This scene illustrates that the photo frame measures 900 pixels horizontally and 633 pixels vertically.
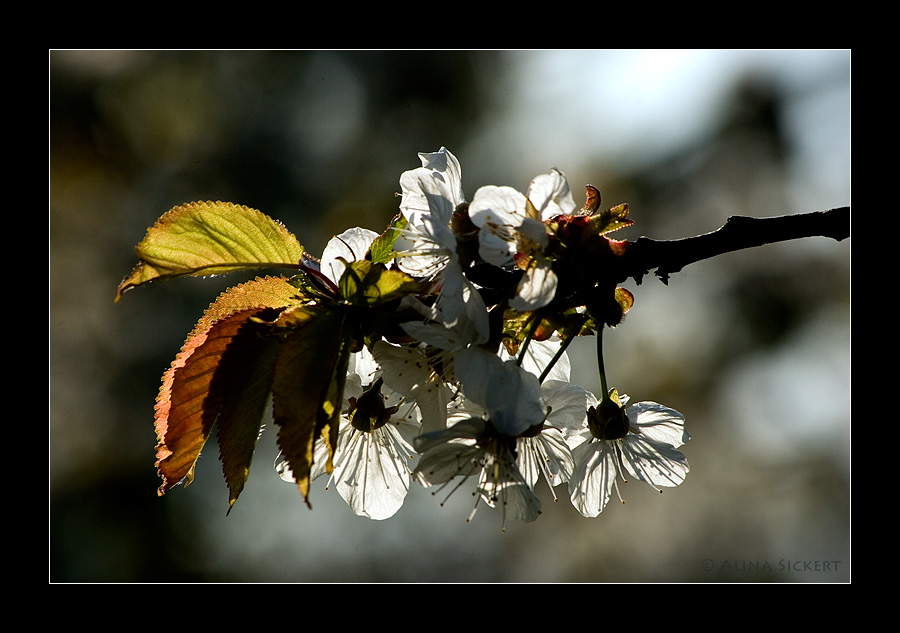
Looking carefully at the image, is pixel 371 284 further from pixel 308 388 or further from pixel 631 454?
pixel 631 454

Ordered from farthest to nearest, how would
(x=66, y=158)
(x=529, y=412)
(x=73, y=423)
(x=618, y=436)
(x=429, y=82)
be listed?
(x=429, y=82) < (x=66, y=158) < (x=73, y=423) < (x=618, y=436) < (x=529, y=412)

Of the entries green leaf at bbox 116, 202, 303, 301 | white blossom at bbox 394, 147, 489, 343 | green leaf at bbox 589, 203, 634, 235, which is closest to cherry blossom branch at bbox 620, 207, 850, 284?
green leaf at bbox 589, 203, 634, 235

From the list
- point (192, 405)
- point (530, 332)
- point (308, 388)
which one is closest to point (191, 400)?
point (192, 405)

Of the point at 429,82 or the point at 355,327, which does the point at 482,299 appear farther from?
the point at 429,82

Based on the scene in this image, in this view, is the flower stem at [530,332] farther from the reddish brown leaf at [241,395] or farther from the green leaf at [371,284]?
the reddish brown leaf at [241,395]

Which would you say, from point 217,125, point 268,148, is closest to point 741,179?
point 268,148

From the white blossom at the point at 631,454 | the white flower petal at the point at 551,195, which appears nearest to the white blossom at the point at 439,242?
the white flower petal at the point at 551,195
